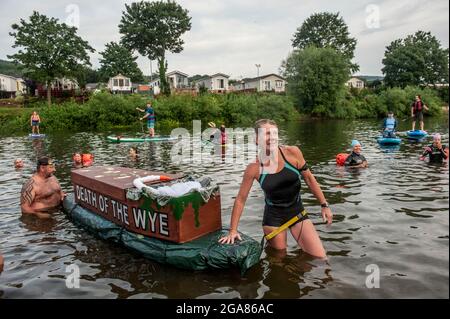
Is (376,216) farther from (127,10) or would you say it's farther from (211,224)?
(127,10)

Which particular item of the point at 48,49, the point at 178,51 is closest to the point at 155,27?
the point at 178,51

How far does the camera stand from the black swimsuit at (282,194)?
592 centimetres

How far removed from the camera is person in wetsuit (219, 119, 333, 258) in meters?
5.78

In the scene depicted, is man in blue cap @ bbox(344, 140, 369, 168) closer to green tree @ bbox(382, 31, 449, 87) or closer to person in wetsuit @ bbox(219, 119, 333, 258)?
person in wetsuit @ bbox(219, 119, 333, 258)

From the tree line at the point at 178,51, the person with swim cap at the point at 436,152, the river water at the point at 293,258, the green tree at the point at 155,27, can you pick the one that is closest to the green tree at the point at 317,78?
the tree line at the point at 178,51

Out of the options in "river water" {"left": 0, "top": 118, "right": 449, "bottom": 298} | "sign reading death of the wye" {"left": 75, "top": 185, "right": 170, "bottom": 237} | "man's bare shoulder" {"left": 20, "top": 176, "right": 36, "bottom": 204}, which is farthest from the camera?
"man's bare shoulder" {"left": 20, "top": 176, "right": 36, "bottom": 204}

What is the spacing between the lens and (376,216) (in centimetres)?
876

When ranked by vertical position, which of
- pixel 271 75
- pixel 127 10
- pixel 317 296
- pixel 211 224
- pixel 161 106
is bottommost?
pixel 317 296

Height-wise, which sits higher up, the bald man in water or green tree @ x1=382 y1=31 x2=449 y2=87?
green tree @ x1=382 y1=31 x2=449 y2=87

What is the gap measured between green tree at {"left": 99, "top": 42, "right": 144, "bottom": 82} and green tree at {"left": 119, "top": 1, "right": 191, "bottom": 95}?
752 centimetres

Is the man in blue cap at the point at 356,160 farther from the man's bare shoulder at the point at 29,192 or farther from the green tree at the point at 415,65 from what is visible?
the green tree at the point at 415,65

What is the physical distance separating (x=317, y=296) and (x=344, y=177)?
27.2 feet

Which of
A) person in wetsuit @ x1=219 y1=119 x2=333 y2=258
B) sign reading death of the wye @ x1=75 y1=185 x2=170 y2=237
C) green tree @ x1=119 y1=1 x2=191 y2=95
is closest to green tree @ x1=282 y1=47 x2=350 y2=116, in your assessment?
green tree @ x1=119 y1=1 x2=191 y2=95

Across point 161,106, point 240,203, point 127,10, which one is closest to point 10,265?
point 240,203
